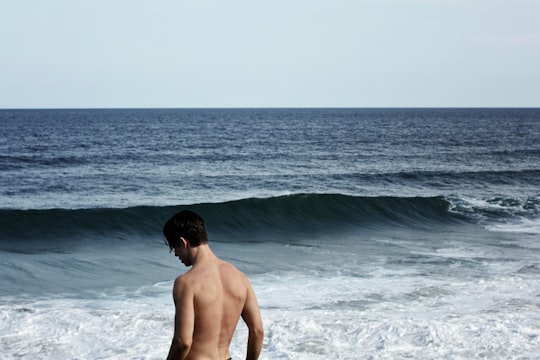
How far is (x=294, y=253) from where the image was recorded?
1703cm

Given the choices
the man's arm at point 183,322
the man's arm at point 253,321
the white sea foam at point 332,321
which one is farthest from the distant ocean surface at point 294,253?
the man's arm at point 183,322

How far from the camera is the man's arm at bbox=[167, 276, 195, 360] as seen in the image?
13.2 ft

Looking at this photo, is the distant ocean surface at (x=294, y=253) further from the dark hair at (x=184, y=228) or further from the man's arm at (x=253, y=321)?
the dark hair at (x=184, y=228)

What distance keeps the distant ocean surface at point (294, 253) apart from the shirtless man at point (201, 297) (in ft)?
15.4

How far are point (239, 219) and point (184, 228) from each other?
1826cm

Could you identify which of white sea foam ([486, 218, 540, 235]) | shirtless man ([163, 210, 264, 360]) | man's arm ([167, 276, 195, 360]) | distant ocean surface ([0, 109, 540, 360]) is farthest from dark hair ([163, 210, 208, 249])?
white sea foam ([486, 218, 540, 235])

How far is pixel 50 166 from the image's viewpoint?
37.2m

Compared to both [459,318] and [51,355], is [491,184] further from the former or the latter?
[51,355]

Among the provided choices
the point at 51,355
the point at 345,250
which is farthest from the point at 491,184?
the point at 51,355

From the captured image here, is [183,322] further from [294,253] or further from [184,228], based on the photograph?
[294,253]

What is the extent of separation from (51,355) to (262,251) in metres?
9.02

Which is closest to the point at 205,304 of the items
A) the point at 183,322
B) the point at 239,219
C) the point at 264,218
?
the point at 183,322

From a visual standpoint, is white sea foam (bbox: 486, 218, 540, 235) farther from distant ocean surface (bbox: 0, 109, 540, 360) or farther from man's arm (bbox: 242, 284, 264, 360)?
man's arm (bbox: 242, 284, 264, 360)

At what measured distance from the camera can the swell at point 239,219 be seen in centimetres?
1988
